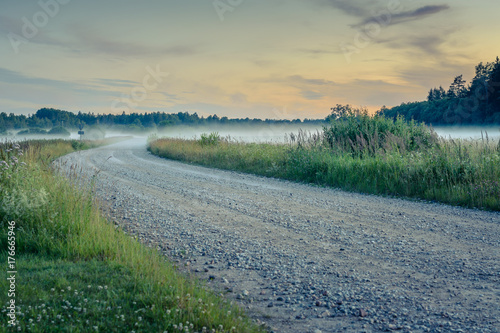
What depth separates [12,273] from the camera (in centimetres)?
489

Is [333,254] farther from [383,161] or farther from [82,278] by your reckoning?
[383,161]

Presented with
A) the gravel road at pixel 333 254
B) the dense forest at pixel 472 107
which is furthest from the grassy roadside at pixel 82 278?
the dense forest at pixel 472 107

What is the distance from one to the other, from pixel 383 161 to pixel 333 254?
8084 millimetres

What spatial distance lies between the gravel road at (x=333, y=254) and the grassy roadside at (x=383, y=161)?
50.1 inches

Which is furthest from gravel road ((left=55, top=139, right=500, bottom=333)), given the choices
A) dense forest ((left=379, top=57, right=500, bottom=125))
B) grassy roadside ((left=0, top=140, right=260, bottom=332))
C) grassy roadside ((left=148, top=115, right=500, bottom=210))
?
dense forest ((left=379, top=57, right=500, bottom=125))

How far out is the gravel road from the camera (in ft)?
14.0

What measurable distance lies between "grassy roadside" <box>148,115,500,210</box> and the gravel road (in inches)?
50.1

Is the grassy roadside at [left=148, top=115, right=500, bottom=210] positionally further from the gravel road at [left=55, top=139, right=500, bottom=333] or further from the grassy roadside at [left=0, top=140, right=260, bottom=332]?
the grassy roadside at [left=0, top=140, right=260, bottom=332]

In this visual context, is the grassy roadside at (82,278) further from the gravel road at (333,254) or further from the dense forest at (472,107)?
the dense forest at (472,107)

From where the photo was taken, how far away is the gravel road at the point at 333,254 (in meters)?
4.28

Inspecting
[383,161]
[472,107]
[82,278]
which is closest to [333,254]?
[82,278]

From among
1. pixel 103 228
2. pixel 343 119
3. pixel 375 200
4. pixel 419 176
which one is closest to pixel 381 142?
pixel 343 119

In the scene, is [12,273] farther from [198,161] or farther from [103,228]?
[198,161]

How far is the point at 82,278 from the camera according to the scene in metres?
4.76
